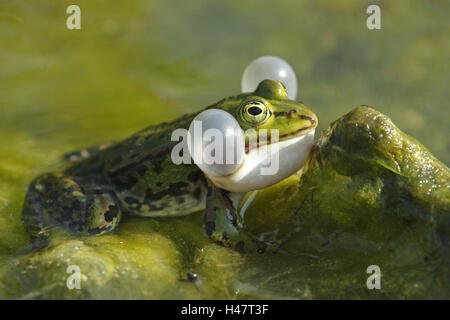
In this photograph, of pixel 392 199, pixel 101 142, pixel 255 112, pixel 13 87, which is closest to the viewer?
pixel 392 199

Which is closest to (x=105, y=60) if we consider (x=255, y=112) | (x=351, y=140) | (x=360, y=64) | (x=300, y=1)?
(x=300, y=1)

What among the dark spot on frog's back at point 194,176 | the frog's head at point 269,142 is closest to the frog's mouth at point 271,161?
the frog's head at point 269,142

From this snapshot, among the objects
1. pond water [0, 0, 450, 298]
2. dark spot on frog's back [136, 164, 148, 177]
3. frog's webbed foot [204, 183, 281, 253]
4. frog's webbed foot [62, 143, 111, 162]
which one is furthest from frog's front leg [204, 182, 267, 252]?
frog's webbed foot [62, 143, 111, 162]

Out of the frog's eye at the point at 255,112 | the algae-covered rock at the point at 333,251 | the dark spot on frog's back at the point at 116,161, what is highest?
the frog's eye at the point at 255,112

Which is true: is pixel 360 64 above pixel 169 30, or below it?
below

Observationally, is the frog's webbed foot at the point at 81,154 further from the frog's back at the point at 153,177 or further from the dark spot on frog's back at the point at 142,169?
the dark spot on frog's back at the point at 142,169

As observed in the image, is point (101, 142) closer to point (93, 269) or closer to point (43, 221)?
point (43, 221)

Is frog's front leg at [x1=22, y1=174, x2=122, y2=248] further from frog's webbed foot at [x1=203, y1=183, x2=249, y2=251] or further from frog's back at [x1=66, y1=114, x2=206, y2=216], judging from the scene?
frog's webbed foot at [x1=203, y1=183, x2=249, y2=251]
